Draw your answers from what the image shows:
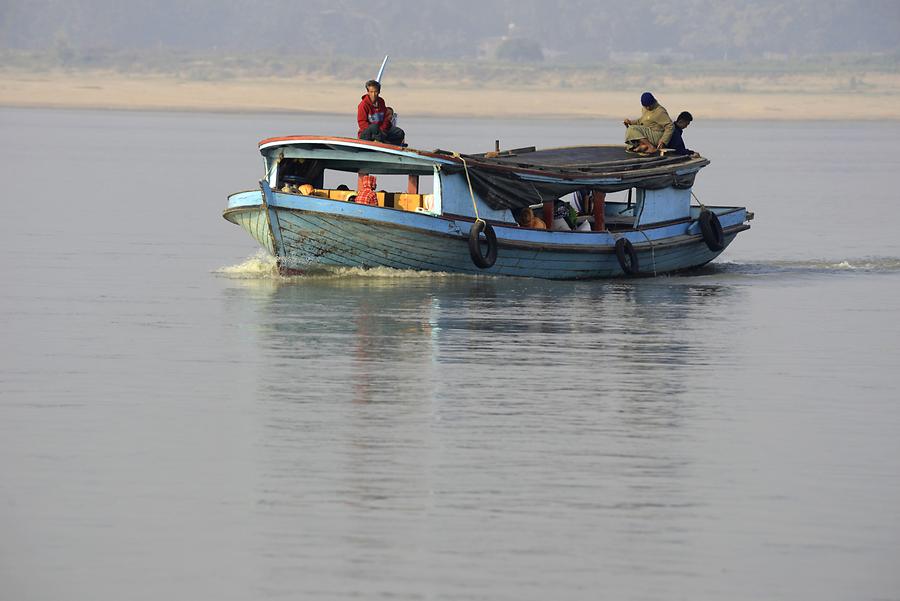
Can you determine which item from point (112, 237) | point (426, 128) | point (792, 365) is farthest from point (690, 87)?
point (792, 365)

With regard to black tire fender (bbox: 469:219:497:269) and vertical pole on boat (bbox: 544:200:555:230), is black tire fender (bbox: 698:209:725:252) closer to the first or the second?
vertical pole on boat (bbox: 544:200:555:230)

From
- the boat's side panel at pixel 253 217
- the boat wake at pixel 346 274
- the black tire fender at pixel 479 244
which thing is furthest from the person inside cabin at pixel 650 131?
the boat's side panel at pixel 253 217

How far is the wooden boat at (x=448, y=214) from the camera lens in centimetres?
2111

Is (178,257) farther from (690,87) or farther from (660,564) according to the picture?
(690,87)

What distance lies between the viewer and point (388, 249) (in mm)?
21438

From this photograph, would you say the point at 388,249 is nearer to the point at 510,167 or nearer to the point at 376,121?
the point at 376,121

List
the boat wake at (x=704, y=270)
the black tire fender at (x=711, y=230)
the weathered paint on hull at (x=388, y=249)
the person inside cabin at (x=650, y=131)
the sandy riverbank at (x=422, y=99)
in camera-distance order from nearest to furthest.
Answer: the weathered paint on hull at (x=388, y=249) → the boat wake at (x=704, y=270) → the black tire fender at (x=711, y=230) → the person inside cabin at (x=650, y=131) → the sandy riverbank at (x=422, y=99)

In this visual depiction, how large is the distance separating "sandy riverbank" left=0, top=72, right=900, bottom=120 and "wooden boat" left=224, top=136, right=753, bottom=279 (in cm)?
7988

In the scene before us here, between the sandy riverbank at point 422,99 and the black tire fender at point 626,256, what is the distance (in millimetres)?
80289

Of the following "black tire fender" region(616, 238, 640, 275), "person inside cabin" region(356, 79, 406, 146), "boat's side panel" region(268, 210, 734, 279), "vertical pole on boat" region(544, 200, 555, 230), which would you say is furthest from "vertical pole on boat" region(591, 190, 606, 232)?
"person inside cabin" region(356, 79, 406, 146)

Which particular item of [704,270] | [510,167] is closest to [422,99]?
[704,270]

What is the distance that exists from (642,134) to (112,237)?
350 inches

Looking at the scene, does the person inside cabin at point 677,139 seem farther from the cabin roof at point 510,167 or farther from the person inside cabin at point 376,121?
the person inside cabin at point 376,121

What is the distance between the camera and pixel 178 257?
→ 25188 millimetres
